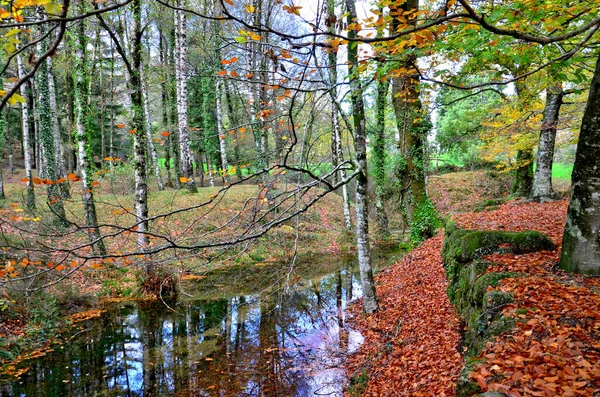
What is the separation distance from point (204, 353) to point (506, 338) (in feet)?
18.1

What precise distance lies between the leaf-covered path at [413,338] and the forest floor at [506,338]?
0.02 m

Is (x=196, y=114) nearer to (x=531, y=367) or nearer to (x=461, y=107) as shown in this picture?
(x=461, y=107)

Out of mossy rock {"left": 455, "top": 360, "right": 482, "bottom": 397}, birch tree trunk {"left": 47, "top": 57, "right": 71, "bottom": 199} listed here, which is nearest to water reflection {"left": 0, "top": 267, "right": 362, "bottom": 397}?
mossy rock {"left": 455, "top": 360, "right": 482, "bottom": 397}

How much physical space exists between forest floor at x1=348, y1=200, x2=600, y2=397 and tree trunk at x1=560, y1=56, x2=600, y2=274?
0.91 feet

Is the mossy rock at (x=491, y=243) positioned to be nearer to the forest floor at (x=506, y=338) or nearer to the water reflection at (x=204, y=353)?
the forest floor at (x=506, y=338)

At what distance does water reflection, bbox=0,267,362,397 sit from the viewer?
5.68 m

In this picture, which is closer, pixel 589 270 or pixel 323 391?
pixel 589 270

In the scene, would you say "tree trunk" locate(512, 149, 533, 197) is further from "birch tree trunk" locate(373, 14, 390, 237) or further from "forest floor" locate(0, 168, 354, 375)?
"forest floor" locate(0, 168, 354, 375)

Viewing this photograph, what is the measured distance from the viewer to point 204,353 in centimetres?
683

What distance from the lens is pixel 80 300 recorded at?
Answer: 9.34 meters

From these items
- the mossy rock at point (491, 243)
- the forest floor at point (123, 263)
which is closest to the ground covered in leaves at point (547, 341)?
the mossy rock at point (491, 243)

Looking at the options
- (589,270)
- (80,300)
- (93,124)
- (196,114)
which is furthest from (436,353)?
(93,124)

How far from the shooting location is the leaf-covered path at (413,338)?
4.42m

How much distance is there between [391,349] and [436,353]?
975 millimetres
